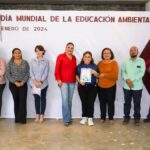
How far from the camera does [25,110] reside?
5.88 meters

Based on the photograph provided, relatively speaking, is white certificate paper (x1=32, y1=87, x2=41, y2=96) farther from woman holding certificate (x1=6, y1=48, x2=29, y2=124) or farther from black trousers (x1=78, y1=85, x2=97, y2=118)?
black trousers (x1=78, y1=85, x2=97, y2=118)

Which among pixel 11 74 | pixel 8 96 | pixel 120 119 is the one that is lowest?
pixel 120 119

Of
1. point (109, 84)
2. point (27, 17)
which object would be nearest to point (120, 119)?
point (109, 84)

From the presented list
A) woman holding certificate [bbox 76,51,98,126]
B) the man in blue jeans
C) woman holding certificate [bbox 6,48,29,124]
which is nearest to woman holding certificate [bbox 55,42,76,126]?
woman holding certificate [bbox 76,51,98,126]

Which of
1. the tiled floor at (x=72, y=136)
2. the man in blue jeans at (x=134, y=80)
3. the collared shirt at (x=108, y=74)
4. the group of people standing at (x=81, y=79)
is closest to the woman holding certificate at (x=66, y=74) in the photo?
the group of people standing at (x=81, y=79)

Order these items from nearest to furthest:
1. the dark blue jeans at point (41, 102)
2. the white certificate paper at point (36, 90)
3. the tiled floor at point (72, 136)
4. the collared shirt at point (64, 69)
A: the tiled floor at point (72, 136) < the collared shirt at point (64, 69) < the white certificate paper at point (36, 90) < the dark blue jeans at point (41, 102)

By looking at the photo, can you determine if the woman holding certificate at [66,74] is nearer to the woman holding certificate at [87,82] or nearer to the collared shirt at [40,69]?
the woman holding certificate at [87,82]

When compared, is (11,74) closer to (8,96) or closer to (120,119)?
(8,96)

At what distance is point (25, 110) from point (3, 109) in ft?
1.82

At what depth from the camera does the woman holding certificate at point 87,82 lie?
5.64 meters

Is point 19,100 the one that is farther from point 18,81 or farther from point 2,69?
point 2,69

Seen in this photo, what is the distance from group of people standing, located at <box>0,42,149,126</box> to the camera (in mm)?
5664

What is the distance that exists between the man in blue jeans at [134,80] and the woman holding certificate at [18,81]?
1.75 metres

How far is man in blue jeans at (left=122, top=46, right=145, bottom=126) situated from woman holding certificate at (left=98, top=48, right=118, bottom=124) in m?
0.20
